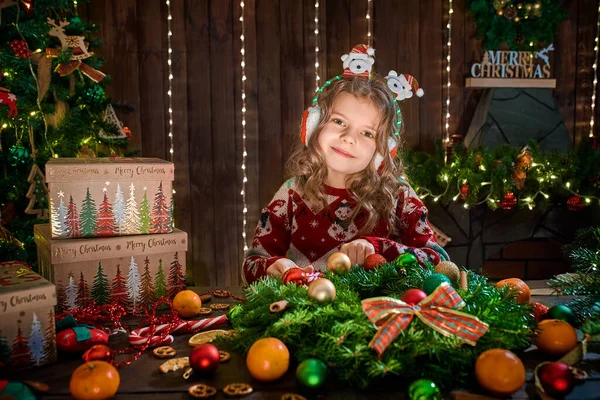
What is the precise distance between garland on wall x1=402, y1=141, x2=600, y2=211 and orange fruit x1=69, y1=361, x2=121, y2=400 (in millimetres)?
3064

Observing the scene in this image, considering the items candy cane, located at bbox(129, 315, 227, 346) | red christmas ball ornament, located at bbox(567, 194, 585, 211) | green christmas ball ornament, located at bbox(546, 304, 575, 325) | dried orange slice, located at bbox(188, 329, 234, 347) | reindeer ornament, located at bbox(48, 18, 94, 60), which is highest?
reindeer ornament, located at bbox(48, 18, 94, 60)

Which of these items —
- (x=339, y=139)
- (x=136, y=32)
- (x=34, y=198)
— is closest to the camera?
(x=339, y=139)

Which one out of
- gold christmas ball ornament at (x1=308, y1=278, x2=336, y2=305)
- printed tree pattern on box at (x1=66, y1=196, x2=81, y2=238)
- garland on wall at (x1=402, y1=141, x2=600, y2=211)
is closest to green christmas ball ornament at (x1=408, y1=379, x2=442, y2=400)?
gold christmas ball ornament at (x1=308, y1=278, x2=336, y2=305)

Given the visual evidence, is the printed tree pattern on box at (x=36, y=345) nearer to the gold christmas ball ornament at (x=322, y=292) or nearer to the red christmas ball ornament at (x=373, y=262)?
the gold christmas ball ornament at (x=322, y=292)

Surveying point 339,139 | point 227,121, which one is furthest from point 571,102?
point 339,139

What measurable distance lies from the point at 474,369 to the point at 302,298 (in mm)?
406

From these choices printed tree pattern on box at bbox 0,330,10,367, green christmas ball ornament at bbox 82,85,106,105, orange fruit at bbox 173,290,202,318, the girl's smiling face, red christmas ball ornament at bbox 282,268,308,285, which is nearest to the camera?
printed tree pattern on box at bbox 0,330,10,367

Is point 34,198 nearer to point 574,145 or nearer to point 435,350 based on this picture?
point 435,350

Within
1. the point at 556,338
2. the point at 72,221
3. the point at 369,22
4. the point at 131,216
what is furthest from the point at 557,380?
the point at 369,22

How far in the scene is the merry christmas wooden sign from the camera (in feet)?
14.1

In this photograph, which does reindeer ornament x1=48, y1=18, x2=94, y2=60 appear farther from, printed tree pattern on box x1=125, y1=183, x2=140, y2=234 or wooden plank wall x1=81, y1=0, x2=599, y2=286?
printed tree pattern on box x1=125, y1=183, x2=140, y2=234

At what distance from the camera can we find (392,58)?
4.32m

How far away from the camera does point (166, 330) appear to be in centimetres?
144

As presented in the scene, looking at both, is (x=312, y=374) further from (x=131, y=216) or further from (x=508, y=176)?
(x=508, y=176)
